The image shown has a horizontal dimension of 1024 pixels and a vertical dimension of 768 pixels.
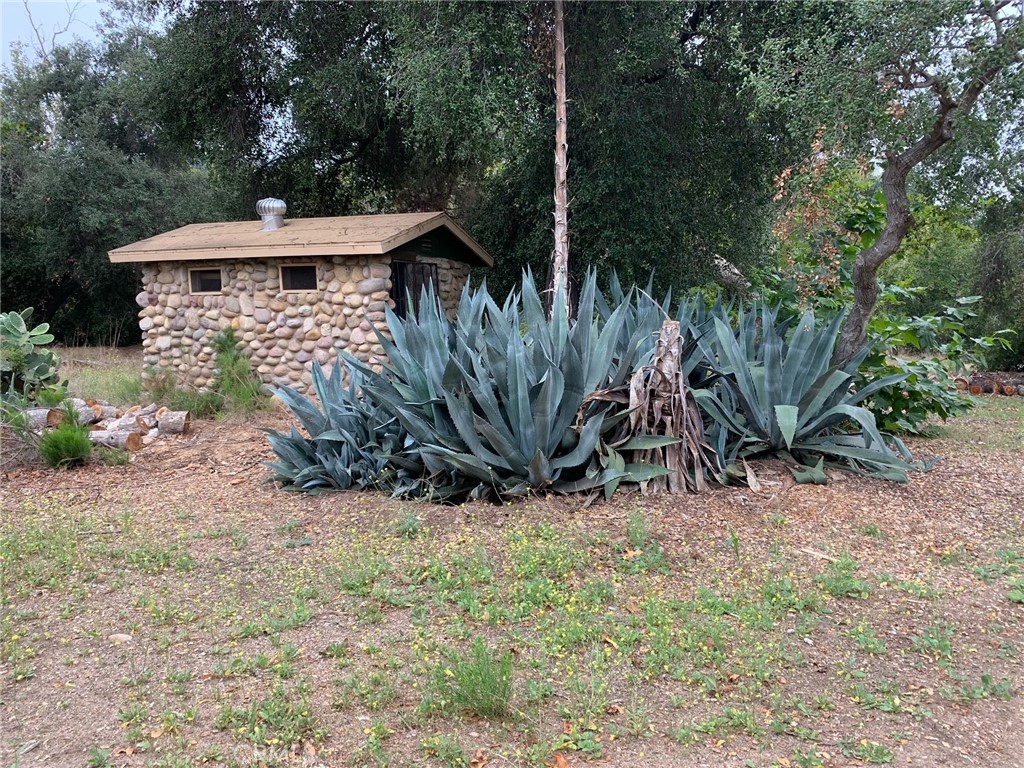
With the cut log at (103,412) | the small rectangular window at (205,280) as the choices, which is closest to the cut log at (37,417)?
the cut log at (103,412)

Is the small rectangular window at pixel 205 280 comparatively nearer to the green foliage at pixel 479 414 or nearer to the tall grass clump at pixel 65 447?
the tall grass clump at pixel 65 447

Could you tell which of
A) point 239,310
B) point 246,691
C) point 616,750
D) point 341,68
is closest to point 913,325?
point 616,750

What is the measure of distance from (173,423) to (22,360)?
183cm

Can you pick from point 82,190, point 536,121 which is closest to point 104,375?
point 536,121

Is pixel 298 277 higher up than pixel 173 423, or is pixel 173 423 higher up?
pixel 298 277

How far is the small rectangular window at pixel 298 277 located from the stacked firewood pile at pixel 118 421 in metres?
2.20

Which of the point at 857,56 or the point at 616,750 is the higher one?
the point at 857,56

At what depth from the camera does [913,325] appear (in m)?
7.15

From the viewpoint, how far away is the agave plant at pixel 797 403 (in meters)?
5.50

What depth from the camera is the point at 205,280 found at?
10.8 m

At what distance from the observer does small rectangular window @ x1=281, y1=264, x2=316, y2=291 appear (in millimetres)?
10289

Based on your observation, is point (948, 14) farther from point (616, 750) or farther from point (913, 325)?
point (616, 750)

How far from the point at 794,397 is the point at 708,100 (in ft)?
24.5

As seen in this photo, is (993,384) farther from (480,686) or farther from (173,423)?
(480,686)
